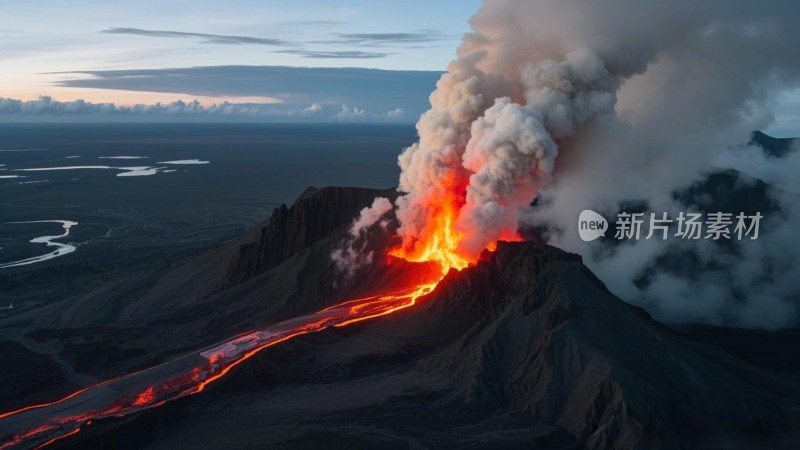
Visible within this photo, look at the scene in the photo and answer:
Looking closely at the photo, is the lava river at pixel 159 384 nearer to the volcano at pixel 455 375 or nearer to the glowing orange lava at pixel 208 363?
the glowing orange lava at pixel 208 363

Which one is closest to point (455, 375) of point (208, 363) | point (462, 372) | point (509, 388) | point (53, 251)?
point (462, 372)

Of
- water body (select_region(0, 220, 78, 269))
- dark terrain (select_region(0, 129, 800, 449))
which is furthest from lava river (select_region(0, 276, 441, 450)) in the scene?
water body (select_region(0, 220, 78, 269))

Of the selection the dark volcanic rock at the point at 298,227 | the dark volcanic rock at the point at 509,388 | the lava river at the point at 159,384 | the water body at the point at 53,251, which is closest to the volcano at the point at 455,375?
the dark volcanic rock at the point at 509,388

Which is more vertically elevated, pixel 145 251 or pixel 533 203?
pixel 533 203

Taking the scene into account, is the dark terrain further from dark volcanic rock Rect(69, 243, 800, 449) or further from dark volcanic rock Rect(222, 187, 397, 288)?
dark volcanic rock Rect(222, 187, 397, 288)

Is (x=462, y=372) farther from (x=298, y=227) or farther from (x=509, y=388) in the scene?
(x=298, y=227)

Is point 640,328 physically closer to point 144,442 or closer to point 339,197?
point 144,442

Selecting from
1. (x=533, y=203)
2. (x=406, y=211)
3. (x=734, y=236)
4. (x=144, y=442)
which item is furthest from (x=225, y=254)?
(x=734, y=236)
